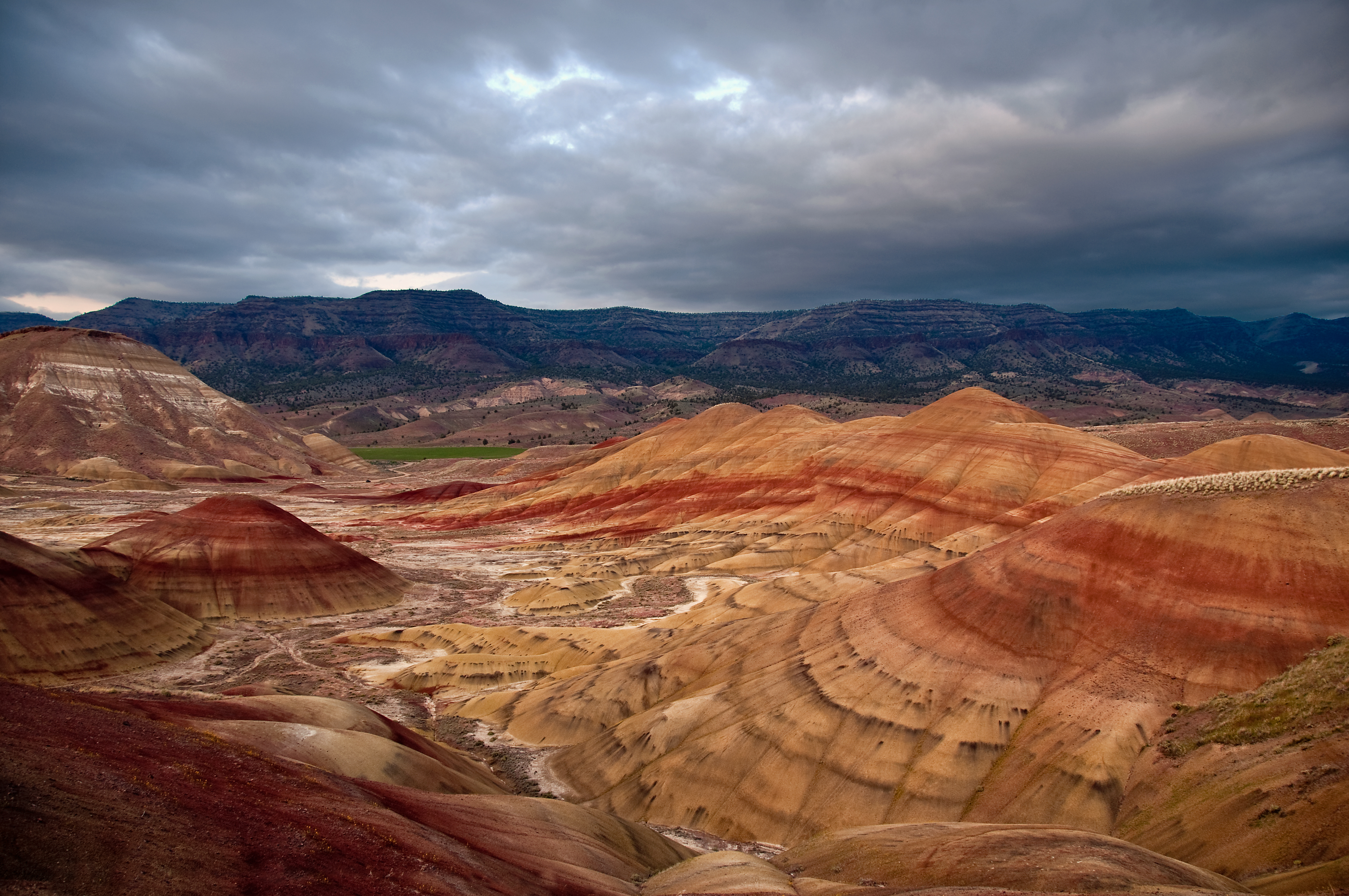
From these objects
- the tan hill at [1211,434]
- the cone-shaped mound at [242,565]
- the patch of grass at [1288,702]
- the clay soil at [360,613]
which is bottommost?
the clay soil at [360,613]

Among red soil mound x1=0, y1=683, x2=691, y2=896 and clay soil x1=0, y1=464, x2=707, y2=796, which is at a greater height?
red soil mound x1=0, y1=683, x2=691, y2=896

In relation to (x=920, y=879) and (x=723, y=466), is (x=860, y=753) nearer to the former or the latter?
(x=920, y=879)

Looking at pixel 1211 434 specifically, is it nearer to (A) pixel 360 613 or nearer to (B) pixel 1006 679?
(B) pixel 1006 679

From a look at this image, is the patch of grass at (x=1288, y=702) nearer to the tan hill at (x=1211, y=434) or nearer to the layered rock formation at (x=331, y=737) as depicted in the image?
the layered rock formation at (x=331, y=737)

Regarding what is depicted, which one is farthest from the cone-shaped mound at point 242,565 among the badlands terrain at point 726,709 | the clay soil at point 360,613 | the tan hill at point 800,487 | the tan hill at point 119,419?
the tan hill at point 119,419

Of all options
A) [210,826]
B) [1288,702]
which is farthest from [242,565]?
[1288,702]

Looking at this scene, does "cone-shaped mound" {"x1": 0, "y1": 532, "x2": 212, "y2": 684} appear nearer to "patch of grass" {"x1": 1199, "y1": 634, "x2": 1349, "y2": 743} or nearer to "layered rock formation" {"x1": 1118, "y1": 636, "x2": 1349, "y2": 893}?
"layered rock formation" {"x1": 1118, "y1": 636, "x2": 1349, "y2": 893}

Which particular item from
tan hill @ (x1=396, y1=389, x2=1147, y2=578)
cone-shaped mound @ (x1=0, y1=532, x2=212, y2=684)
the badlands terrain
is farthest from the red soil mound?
tan hill @ (x1=396, y1=389, x2=1147, y2=578)
